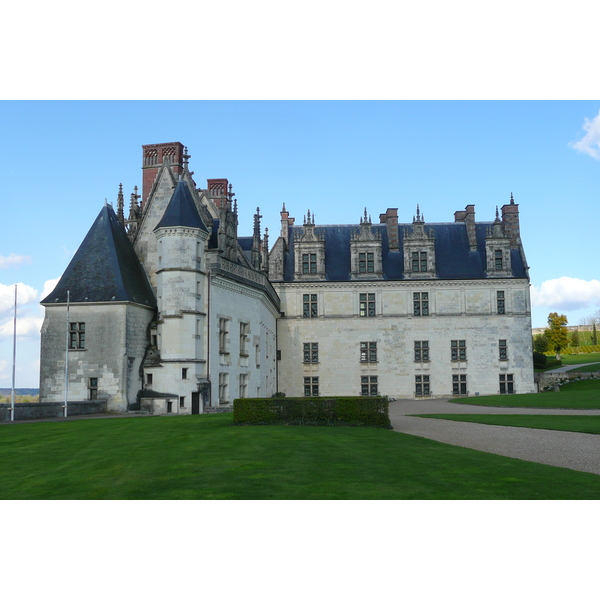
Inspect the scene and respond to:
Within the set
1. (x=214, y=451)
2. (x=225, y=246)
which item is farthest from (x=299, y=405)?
(x=225, y=246)

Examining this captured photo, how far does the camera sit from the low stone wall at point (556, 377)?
4570cm

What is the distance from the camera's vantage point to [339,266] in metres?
46.6

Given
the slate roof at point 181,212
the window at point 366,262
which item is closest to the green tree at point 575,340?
the window at point 366,262

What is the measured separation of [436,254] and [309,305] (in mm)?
10611

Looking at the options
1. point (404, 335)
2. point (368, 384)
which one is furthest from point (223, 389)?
point (404, 335)

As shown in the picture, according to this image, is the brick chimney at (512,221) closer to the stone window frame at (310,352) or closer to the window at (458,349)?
the window at (458,349)

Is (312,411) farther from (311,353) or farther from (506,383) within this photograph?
(506,383)

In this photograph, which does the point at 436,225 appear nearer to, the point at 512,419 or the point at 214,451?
the point at 512,419

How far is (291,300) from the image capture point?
1800 inches

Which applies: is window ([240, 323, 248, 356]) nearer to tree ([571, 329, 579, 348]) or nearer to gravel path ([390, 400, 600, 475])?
gravel path ([390, 400, 600, 475])

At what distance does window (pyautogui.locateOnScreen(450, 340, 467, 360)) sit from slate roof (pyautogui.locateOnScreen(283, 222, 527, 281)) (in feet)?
15.8

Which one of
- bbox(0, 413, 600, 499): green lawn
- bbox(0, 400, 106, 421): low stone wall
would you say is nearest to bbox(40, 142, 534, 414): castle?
bbox(0, 400, 106, 421): low stone wall

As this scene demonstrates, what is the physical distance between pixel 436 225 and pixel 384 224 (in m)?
4.15

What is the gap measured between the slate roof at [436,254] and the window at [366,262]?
109cm
